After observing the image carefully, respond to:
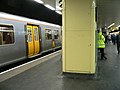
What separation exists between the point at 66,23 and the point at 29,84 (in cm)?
278

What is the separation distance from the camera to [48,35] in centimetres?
1709

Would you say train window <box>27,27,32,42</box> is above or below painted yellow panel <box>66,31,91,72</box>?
above

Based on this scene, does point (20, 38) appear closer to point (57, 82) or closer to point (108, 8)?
point (57, 82)

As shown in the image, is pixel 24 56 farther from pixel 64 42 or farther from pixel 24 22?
pixel 64 42

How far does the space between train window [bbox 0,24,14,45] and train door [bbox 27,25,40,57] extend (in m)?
2.24

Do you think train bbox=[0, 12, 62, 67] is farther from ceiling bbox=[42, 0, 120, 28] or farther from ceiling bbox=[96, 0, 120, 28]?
ceiling bbox=[96, 0, 120, 28]

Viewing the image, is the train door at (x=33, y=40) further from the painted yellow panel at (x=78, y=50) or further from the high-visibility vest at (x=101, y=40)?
the painted yellow panel at (x=78, y=50)

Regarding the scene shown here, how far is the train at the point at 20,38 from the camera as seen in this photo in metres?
9.58

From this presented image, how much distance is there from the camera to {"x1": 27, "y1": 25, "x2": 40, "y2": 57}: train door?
1274 centimetres

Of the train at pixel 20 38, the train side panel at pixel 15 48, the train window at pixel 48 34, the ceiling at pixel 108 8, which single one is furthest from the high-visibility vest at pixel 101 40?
the train window at pixel 48 34

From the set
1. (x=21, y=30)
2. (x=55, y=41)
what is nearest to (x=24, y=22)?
(x=21, y=30)

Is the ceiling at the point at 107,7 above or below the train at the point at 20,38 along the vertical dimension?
above

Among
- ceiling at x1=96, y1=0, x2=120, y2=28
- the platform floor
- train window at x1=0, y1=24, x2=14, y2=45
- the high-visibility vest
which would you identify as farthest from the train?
ceiling at x1=96, y1=0, x2=120, y2=28

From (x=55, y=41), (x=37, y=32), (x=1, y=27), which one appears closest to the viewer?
(x=1, y=27)
